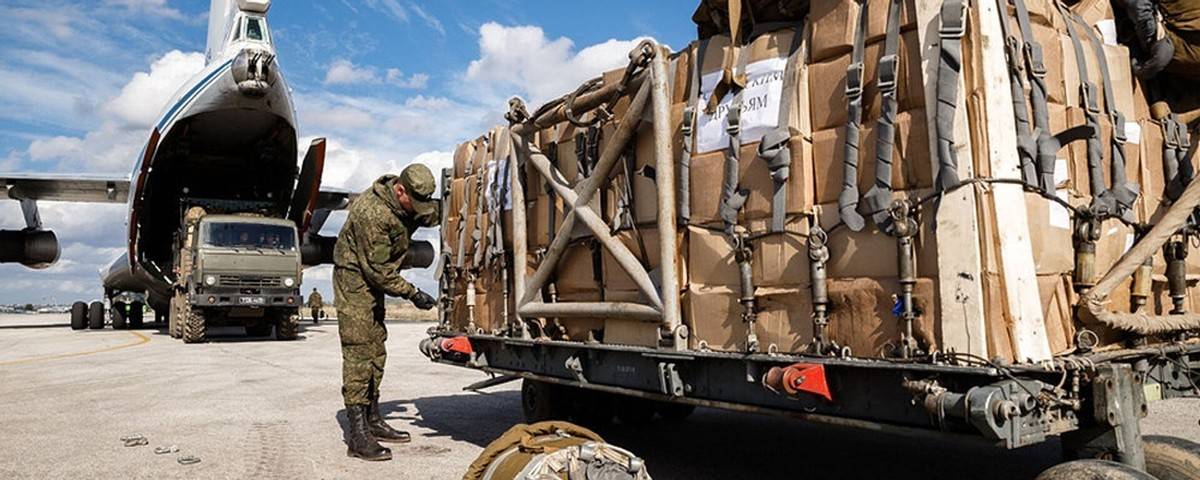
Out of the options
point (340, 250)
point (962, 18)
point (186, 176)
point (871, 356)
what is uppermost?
point (186, 176)

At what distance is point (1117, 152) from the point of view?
414 centimetres

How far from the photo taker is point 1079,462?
3.07 metres

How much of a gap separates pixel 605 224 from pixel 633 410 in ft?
7.28

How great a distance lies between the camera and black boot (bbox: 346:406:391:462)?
5.92m

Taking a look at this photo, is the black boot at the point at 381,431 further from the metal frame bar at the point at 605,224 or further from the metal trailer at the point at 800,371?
the metal frame bar at the point at 605,224

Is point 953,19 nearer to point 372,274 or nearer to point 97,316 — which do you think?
point 372,274

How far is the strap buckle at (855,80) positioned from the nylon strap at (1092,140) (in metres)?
1.17

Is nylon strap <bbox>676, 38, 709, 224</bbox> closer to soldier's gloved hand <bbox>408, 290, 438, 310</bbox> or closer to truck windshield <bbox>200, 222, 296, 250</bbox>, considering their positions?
soldier's gloved hand <bbox>408, 290, 438, 310</bbox>

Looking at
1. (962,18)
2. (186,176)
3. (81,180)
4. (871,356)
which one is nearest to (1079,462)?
(871,356)

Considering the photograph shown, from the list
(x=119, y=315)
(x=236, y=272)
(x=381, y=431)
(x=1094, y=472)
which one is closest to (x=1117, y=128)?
(x=1094, y=472)

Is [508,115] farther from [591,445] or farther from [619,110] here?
[591,445]

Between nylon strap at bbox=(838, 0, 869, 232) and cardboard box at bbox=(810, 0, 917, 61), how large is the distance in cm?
5

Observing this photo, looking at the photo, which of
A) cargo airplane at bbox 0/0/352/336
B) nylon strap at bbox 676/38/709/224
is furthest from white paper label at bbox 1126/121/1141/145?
cargo airplane at bbox 0/0/352/336

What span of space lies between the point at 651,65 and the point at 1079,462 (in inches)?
113
